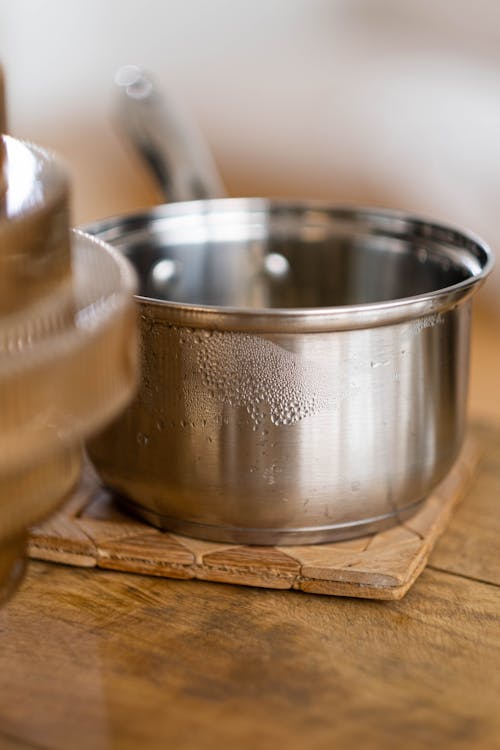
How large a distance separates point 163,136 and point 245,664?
1.94ft

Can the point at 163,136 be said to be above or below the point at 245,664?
above

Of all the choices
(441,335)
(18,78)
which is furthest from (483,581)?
(18,78)

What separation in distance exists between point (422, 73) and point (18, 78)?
96cm

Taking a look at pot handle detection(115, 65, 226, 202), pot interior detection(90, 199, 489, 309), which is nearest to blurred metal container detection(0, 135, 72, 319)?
pot interior detection(90, 199, 489, 309)

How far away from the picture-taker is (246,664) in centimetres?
47

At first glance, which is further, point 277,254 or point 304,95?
point 304,95

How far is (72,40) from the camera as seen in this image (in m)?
1.85

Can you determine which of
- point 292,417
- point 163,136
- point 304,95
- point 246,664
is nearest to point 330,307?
point 292,417

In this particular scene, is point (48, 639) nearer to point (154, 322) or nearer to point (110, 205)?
point (154, 322)

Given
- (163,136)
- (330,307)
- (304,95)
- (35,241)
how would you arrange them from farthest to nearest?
(304,95) → (163,136) → (330,307) → (35,241)

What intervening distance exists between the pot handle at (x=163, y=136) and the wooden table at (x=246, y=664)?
475mm

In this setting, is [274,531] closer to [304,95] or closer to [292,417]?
[292,417]

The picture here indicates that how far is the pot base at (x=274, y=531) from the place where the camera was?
56 centimetres

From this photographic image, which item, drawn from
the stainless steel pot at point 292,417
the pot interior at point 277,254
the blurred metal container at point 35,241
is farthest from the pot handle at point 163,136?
the blurred metal container at point 35,241
